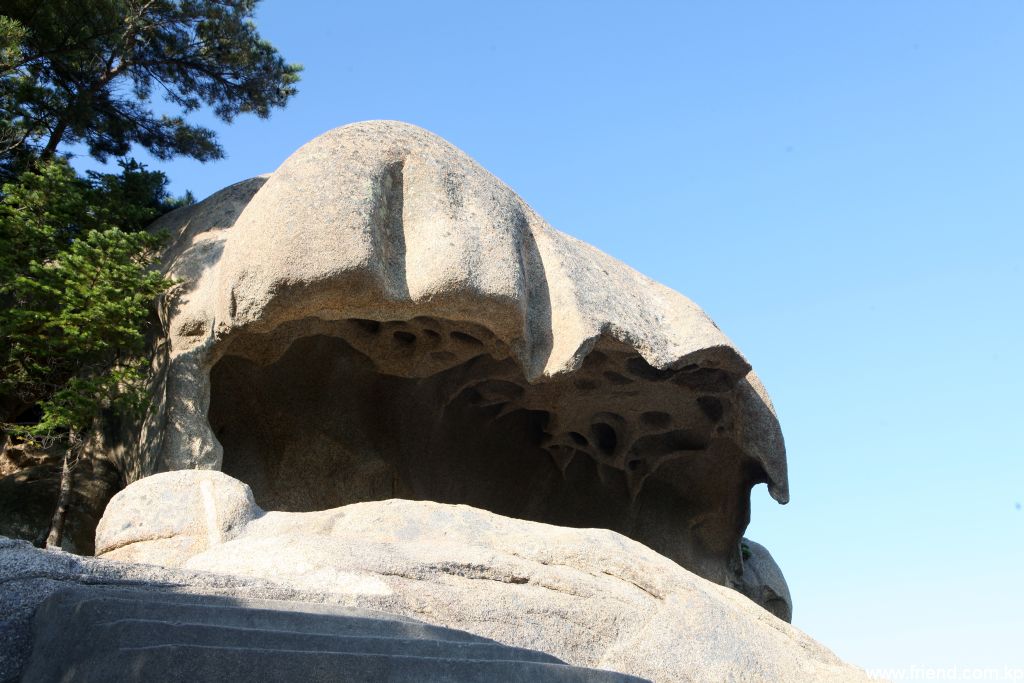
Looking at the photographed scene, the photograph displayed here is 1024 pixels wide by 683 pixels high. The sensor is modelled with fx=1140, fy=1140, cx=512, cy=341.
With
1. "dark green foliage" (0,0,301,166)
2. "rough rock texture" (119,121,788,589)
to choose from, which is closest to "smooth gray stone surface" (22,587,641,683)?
"rough rock texture" (119,121,788,589)

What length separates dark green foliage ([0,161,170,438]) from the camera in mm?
7027

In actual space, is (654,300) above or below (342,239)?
above

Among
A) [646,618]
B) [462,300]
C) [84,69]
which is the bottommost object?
[646,618]

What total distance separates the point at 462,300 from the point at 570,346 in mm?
982

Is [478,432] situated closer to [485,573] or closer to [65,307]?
[65,307]

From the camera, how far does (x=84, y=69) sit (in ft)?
30.8

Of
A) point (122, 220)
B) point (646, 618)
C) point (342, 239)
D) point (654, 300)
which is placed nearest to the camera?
point (646, 618)

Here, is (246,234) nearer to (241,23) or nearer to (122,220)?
(122,220)

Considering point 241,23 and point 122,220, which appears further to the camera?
point 241,23

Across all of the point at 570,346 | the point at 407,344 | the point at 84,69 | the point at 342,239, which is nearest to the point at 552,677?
the point at 342,239

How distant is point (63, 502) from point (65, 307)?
4.01ft

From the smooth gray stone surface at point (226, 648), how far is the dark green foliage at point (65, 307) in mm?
3994

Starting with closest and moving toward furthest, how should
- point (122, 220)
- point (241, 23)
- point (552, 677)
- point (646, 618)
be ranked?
1. point (552, 677)
2. point (646, 618)
3. point (122, 220)
4. point (241, 23)

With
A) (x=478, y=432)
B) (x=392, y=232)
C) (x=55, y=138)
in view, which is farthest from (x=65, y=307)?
(x=478, y=432)
